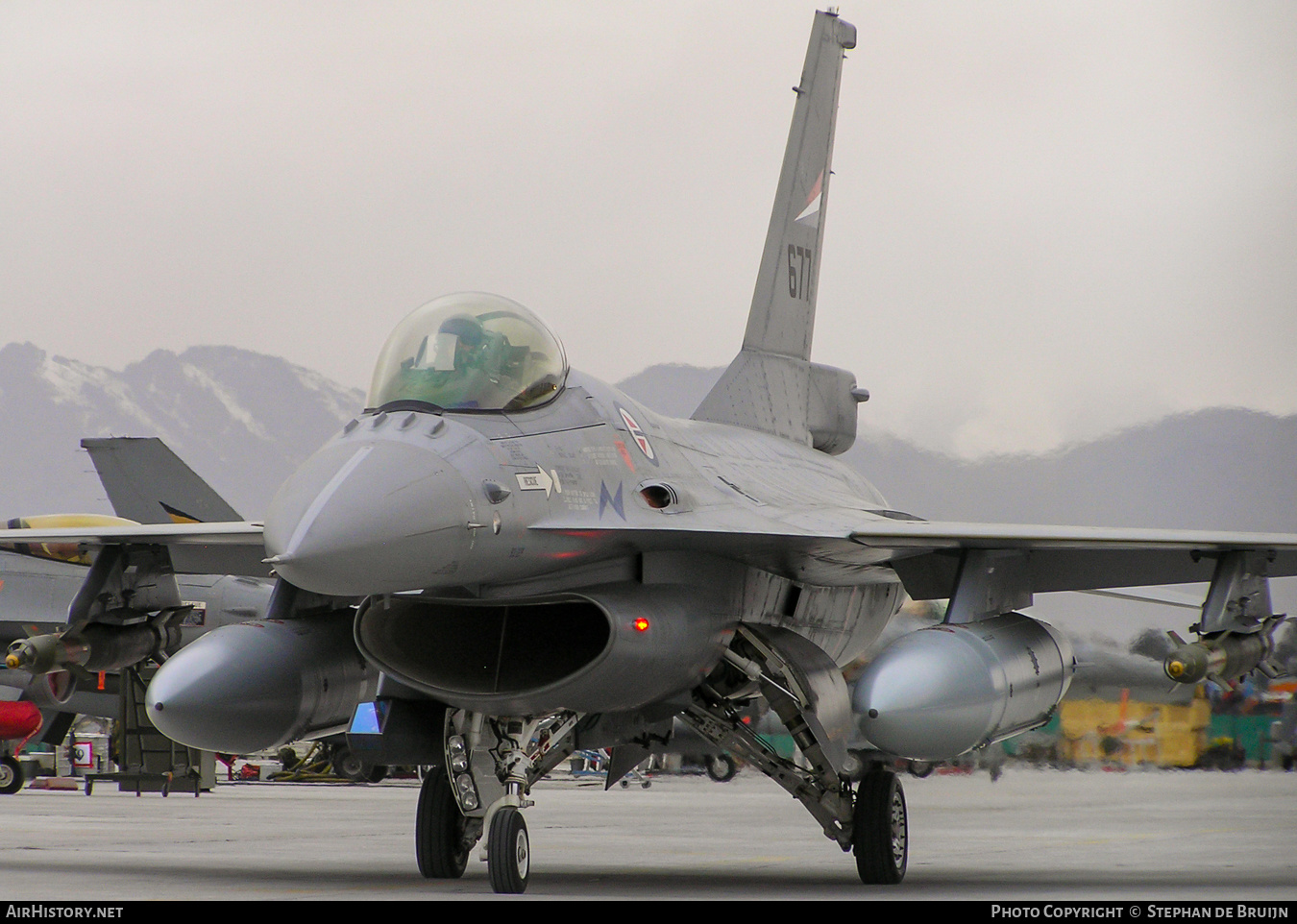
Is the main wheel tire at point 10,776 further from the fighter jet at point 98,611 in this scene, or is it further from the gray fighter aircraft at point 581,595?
the gray fighter aircraft at point 581,595

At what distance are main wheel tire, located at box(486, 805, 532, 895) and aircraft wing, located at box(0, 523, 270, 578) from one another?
6.92 feet

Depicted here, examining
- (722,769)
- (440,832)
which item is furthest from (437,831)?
(722,769)

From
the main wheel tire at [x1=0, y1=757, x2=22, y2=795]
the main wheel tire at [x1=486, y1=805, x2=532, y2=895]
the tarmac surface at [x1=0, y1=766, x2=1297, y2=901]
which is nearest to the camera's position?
the main wheel tire at [x1=486, y1=805, x2=532, y2=895]

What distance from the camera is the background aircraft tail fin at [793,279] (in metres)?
10.8

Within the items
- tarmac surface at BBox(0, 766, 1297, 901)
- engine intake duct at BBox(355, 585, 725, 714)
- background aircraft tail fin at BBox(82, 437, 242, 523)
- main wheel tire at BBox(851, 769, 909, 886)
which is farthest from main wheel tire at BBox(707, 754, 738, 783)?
engine intake duct at BBox(355, 585, 725, 714)

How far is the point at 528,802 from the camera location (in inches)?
301

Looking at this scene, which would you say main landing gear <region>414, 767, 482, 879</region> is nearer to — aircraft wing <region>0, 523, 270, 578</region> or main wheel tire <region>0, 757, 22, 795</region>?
aircraft wing <region>0, 523, 270, 578</region>

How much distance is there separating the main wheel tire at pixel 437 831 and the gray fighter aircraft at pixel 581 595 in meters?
0.02

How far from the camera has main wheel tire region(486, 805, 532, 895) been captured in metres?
7.34

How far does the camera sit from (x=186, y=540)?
8797mm

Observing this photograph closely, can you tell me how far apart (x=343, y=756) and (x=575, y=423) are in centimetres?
1694

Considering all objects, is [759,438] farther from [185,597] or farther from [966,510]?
[185,597]

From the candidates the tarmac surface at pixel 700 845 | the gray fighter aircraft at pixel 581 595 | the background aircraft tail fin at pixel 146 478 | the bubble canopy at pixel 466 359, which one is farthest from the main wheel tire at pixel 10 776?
the bubble canopy at pixel 466 359
